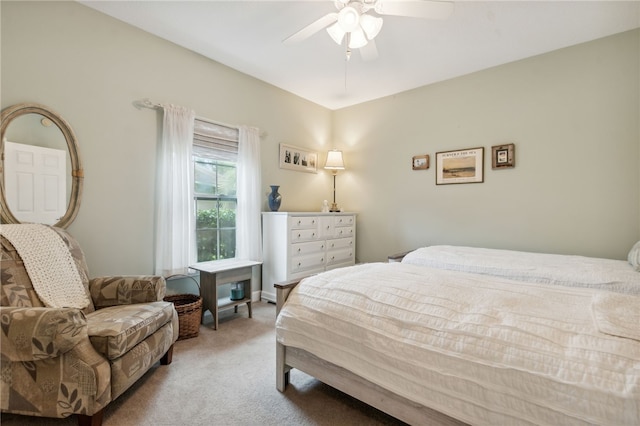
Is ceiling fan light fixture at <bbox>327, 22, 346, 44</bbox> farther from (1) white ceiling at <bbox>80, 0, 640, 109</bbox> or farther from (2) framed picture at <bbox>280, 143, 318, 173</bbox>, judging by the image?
(2) framed picture at <bbox>280, 143, 318, 173</bbox>

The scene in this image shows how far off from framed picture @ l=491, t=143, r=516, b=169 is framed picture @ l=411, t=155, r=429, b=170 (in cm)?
73

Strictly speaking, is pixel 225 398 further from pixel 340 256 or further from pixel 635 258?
pixel 635 258

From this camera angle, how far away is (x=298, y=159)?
4125mm

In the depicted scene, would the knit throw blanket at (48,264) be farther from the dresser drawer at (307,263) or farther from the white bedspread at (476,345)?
the dresser drawer at (307,263)

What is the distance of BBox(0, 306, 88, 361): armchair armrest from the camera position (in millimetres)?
1323

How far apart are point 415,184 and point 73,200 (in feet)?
11.5

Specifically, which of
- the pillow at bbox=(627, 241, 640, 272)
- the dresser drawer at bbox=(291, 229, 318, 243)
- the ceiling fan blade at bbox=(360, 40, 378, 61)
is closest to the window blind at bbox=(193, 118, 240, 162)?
the dresser drawer at bbox=(291, 229, 318, 243)

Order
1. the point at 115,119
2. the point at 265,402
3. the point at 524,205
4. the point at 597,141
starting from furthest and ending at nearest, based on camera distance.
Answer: the point at 524,205 < the point at 597,141 < the point at 115,119 < the point at 265,402

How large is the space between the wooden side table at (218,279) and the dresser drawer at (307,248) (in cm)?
53

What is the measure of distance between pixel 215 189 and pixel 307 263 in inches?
53.7

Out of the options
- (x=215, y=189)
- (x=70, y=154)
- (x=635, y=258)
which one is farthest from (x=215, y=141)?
(x=635, y=258)

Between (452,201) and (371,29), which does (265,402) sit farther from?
(452,201)

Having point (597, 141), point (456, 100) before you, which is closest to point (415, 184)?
point (456, 100)

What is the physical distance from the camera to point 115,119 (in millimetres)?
2502
